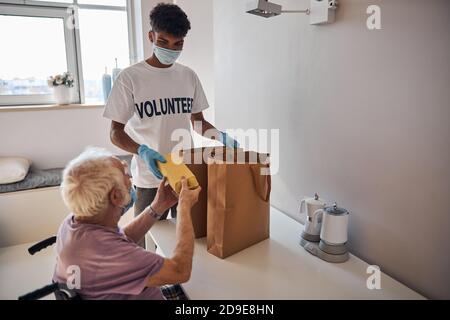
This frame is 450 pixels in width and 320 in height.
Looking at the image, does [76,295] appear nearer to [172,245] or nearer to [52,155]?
[172,245]

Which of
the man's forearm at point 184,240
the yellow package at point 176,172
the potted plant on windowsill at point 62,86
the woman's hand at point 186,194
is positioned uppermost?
Result: the potted plant on windowsill at point 62,86

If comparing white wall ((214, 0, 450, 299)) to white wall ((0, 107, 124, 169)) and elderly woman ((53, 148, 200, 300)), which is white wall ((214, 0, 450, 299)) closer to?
elderly woman ((53, 148, 200, 300))

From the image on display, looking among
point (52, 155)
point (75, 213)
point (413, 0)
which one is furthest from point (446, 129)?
point (52, 155)

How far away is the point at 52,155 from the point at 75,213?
2554mm

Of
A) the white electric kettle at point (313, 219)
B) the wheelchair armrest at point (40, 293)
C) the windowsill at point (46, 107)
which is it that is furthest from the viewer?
the windowsill at point (46, 107)

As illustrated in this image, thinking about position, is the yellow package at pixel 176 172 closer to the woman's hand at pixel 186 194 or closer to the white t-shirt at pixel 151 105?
the woman's hand at pixel 186 194

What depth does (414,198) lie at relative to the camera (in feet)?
3.61

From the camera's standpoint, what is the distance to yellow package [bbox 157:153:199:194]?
1.21 m

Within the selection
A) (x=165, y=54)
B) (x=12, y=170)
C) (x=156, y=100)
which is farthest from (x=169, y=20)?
(x=12, y=170)

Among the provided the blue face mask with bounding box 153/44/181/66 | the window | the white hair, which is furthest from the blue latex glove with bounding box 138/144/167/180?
the window

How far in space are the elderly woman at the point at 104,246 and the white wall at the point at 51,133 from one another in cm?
243

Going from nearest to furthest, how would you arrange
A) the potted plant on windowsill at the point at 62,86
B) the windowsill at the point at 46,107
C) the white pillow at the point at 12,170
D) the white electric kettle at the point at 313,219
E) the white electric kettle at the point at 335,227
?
the white electric kettle at the point at 335,227 < the white electric kettle at the point at 313,219 < the white pillow at the point at 12,170 < the windowsill at the point at 46,107 < the potted plant on windowsill at the point at 62,86

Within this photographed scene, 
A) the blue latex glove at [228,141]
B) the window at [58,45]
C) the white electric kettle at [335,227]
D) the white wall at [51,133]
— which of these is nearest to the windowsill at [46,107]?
the white wall at [51,133]

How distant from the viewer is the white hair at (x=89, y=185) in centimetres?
98
